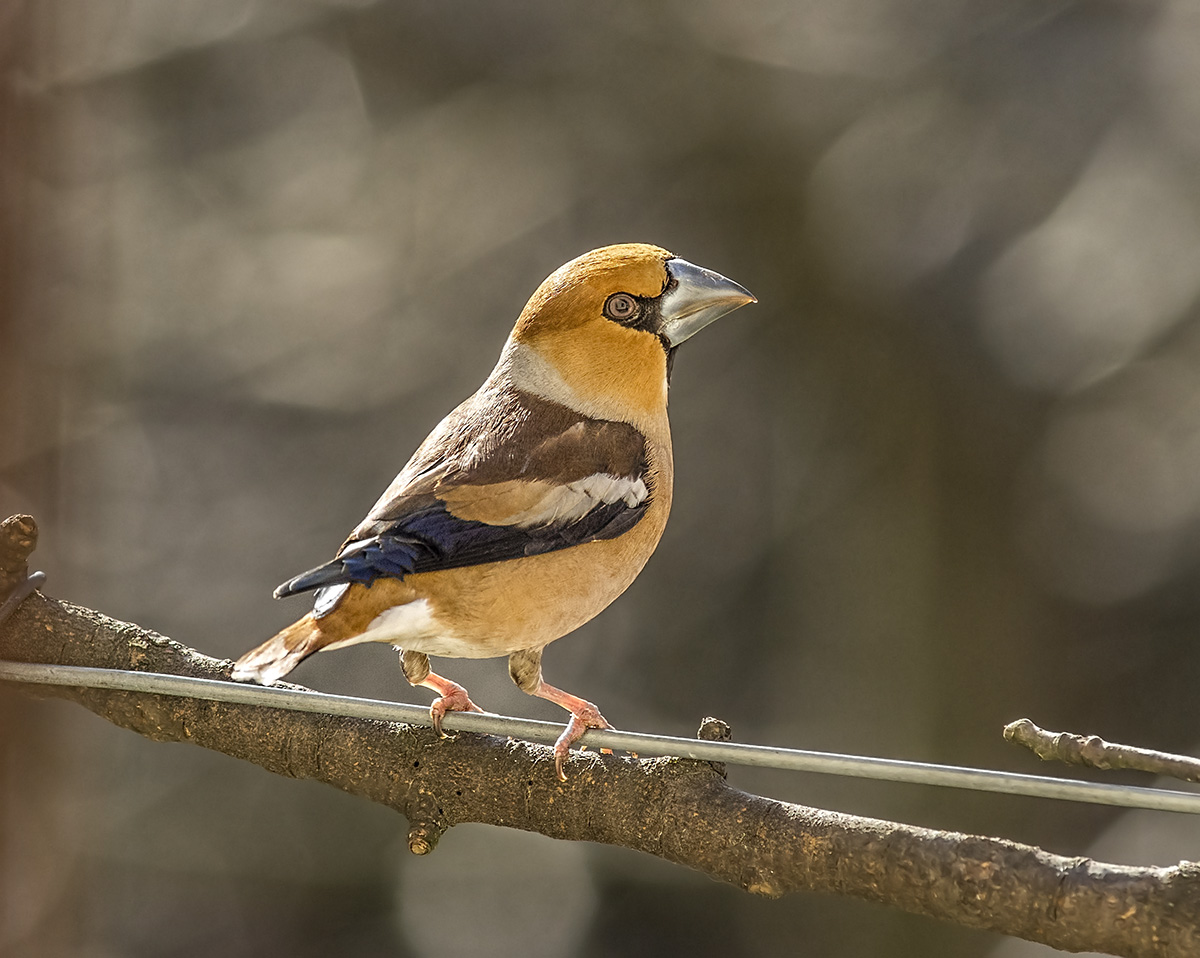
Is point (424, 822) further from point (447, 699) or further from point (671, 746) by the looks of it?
point (671, 746)

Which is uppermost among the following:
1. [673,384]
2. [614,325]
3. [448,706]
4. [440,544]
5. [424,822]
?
[673,384]

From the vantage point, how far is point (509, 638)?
1.01 m

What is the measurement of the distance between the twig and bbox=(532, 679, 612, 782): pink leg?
31 cm

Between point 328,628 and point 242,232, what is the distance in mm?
2589

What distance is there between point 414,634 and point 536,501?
0.15 meters

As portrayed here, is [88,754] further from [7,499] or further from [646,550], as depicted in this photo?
[646,550]

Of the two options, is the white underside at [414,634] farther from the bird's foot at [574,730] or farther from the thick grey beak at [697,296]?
the thick grey beak at [697,296]

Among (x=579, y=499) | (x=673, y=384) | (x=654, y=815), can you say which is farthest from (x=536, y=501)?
(x=673, y=384)

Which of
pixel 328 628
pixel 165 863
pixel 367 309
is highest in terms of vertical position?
pixel 367 309

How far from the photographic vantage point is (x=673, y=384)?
10.1 feet

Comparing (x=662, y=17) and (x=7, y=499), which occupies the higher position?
(x=662, y=17)

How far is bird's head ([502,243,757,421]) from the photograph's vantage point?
105cm

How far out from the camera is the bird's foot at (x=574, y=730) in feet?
3.03

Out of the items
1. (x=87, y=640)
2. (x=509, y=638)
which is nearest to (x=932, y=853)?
(x=509, y=638)
